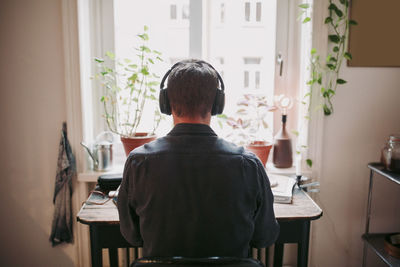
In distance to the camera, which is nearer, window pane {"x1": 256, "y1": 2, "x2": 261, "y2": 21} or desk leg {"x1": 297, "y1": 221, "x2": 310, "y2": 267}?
desk leg {"x1": 297, "y1": 221, "x2": 310, "y2": 267}

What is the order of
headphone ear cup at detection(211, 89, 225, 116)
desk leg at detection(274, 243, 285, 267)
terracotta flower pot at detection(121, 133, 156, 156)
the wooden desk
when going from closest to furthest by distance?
headphone ear cup at detection(211, 89, 225, 116)
the wooden desk
desk leg at detection(274, 243, 285, 267)
terracotta flower pot at detection(121, 133, 156, 156)

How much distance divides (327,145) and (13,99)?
184 cm

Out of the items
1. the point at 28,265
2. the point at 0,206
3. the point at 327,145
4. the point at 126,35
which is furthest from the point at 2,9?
the point at 327,145

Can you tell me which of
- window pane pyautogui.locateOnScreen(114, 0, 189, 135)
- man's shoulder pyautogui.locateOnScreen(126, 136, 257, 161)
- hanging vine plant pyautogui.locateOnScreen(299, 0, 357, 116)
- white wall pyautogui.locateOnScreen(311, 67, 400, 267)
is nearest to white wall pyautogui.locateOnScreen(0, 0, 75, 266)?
window pane pyautogui.locateOnScreen(114, 0, 189, 135)

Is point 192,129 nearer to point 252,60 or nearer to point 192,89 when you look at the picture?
point 192,89

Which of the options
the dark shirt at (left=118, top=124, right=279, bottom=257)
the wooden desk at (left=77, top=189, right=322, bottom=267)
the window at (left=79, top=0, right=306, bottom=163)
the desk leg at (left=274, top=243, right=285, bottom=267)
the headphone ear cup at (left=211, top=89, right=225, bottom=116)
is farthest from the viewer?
the window at (left=79, top=0, right=306, bottom=163)

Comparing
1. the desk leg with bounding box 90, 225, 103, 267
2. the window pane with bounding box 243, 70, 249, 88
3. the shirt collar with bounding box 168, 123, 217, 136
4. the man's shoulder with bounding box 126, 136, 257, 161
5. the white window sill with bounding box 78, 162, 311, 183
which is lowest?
the desk leg with bounding box 90, 225, 103, 267

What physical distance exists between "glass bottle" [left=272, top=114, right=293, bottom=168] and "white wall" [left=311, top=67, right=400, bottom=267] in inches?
8.1

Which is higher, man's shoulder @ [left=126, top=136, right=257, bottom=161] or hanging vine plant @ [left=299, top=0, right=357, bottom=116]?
hanging vine plant @ [left=299, top=0, right=357, bottom=116]

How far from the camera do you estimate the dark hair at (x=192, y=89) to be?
91cm

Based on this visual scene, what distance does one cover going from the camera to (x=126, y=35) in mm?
1898

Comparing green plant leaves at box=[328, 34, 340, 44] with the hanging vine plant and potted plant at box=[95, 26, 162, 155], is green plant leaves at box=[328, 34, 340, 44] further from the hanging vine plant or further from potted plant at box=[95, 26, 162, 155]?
potted plant at box=[95, 26, 162, 155]

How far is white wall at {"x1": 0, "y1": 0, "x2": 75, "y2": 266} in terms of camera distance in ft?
5.48

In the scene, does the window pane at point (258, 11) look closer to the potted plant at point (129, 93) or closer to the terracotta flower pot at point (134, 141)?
the potted plant at point (129, 93)
